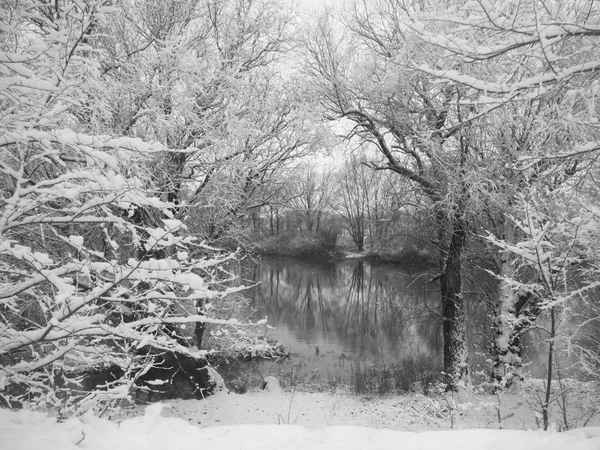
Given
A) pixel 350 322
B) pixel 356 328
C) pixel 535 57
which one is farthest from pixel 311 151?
pixel 350 322

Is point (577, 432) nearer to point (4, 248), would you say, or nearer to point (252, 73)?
point (4, 248)

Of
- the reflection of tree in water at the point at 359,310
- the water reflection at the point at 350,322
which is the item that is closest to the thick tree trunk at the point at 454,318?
the reflection of tree in water at the point at 359,310

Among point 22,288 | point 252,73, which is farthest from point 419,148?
point 22,288

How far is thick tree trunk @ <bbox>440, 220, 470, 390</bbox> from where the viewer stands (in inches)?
322

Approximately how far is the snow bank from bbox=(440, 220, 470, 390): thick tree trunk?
5.57 m

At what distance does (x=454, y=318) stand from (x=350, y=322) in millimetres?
7381

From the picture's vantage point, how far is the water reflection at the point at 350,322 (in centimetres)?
1108

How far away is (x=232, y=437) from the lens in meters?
2.62

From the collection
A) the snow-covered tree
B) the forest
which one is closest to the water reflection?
the forest

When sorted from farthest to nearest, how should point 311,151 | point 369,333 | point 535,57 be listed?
point 369,333
point 311,151
point 535,57

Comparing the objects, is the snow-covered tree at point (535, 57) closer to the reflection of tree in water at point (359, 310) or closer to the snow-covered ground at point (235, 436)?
the snow-covered ground at point (235, 436)

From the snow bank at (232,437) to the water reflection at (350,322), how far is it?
6719 millimetres

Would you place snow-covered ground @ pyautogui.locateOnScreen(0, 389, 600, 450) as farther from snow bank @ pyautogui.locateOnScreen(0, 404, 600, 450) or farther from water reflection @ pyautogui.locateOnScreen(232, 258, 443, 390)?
water reflection @ pyautogui.locateOnScreen(232, 258, 443, 390)

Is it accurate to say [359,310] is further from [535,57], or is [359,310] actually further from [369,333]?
[535,57]
